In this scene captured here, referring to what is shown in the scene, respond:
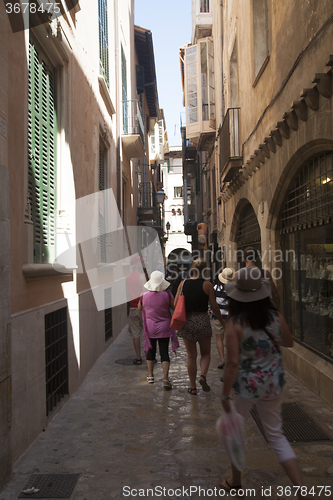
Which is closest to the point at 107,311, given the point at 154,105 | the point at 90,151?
the point at 90,151

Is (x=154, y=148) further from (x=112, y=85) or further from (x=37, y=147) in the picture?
(x=37, y=147)

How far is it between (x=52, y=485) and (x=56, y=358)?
2.13 meters

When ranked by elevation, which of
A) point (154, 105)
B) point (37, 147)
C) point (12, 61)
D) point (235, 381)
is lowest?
point (235, 381)

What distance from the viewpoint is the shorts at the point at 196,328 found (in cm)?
608

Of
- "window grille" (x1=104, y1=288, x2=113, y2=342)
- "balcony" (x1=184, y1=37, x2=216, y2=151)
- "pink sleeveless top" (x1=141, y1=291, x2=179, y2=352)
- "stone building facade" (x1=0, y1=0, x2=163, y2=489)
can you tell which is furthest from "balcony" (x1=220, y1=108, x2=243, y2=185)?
"balcony" (x1=184, y1=37, x2=216, y2=151)

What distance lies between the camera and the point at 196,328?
6.09 meters

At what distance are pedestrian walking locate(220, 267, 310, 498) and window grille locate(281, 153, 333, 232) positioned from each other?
2.82 metres

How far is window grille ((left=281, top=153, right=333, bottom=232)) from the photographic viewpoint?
569 centimetres

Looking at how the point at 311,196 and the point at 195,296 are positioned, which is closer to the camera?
the point at 195,296

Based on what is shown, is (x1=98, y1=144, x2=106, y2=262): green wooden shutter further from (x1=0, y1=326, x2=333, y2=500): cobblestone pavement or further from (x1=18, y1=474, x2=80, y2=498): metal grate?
(x1=18, y1=474, x2=80, y2=498): metal grate

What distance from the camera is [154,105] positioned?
25.8 meters

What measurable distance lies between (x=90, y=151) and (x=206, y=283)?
368cm

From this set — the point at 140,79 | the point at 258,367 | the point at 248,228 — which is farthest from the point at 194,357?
the point at 140,79

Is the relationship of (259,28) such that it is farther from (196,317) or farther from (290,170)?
(196,317)
